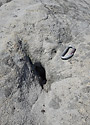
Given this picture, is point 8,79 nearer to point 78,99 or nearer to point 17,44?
point 17,44

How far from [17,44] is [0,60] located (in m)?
0.54

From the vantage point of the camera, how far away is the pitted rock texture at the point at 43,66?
3207 millimetres

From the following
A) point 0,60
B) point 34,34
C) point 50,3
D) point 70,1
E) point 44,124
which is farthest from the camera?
point 70,1

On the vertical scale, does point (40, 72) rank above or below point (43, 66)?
below

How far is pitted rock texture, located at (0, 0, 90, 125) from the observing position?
3.21 meters

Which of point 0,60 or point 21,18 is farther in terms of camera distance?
point 21,18

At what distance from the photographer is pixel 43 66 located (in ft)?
13.1

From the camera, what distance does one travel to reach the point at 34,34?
4.20m

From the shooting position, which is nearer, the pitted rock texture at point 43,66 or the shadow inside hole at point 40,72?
the pitted rock texture at point 43,66

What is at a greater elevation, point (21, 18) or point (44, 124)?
point (21, 18)

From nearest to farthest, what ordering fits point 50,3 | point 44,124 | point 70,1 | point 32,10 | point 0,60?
point 44,124 < point 0,60 < point 32,10 < point 50,3 < point 70,1

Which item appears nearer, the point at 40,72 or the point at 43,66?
the point at 43,66

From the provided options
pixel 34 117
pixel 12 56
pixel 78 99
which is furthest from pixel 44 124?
pixel 12 56

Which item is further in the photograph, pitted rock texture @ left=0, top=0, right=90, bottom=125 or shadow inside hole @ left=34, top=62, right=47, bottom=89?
shadow inside hole @ left=34, top=62, right=47, bottom=89
